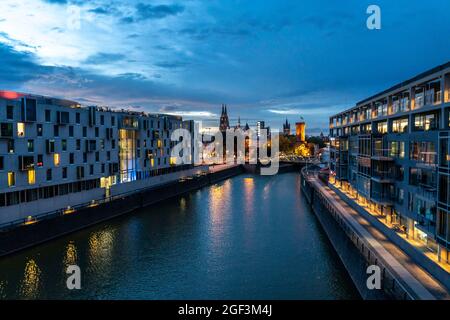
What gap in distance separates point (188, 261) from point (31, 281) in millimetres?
12963

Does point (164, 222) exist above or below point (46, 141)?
below

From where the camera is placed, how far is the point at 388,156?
37.0m

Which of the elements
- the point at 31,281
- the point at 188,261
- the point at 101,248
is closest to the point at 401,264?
the point at 188,261

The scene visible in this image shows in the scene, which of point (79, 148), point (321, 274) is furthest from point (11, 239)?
point (321, 274)

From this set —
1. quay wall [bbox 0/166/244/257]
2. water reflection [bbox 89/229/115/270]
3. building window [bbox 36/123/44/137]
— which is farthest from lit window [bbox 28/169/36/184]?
water reflection [bbox 89/229/115/270]

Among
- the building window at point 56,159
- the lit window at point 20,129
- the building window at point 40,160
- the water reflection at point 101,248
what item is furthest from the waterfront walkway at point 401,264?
the lit window at point 20,129

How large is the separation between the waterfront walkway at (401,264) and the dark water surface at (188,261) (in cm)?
392

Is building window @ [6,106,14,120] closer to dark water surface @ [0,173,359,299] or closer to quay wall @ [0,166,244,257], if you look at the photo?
quay wall @ [0,166,244,257]

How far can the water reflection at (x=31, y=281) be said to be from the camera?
27.3 meters

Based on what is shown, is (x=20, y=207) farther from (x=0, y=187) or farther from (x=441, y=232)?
(x=441, y=232)

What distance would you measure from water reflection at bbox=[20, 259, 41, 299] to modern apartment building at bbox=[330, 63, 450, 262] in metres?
28.0

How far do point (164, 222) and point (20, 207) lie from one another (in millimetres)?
18282

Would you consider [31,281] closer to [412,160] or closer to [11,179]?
[11,179]

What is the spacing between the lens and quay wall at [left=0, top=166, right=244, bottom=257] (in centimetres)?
3481
